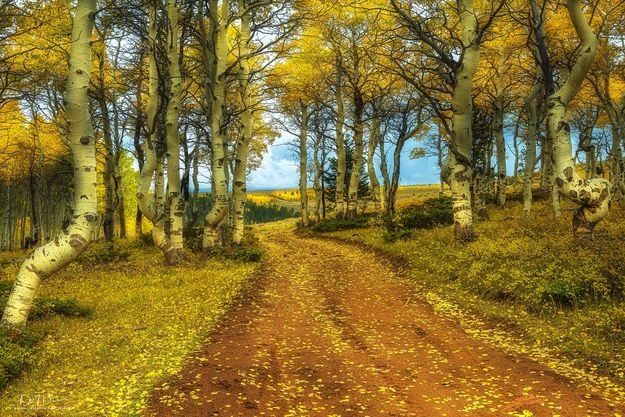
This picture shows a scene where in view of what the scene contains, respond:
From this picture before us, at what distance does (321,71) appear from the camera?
23844 millimetres

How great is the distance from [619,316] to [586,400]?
2.47 metres

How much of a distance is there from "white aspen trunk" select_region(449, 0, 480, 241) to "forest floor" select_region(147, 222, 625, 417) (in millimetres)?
4070

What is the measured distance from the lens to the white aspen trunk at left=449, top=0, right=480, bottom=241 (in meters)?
12.3

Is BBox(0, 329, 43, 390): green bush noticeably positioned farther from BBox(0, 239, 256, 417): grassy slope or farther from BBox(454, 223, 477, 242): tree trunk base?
BBox(454, 223, 477, 242): tree trunk base

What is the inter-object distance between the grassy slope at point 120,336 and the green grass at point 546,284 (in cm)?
564

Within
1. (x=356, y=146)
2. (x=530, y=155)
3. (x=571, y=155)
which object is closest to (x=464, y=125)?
(x=571, y=155)

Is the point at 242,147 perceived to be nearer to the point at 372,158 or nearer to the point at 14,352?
the point at 14,352

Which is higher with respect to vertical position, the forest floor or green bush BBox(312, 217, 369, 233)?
green bush BBox(312, 217, 369, 233)

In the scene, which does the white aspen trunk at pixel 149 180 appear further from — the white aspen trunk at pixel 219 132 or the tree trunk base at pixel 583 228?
the tree trunk base at pixel 583 228

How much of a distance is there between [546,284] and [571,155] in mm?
3564

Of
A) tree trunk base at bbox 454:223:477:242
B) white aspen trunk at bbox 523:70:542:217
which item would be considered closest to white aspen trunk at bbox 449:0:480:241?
tree trunk base at bbox 454:223:477:242

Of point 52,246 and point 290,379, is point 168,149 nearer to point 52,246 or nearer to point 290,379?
point 52,246

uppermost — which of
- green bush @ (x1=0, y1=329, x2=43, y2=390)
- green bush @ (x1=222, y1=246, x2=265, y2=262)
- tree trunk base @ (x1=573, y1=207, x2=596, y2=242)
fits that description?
tree trunk base @ (x1=573, y1=207, x2=596, y2=242)

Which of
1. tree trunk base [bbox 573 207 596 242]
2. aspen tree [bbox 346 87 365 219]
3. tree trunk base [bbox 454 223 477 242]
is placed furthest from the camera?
aspen tree [bbox 346 87 365 219]
